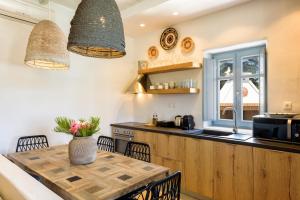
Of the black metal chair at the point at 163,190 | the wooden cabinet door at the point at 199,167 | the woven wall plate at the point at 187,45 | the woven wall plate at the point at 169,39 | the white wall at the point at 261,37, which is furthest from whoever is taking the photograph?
the woven wall plate at the point at 169,39

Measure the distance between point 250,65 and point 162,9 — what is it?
151 cm

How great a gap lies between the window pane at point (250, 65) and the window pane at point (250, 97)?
10cm

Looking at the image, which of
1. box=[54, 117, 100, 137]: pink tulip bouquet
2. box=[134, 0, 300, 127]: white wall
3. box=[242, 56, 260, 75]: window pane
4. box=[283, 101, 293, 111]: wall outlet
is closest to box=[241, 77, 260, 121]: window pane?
box=[242, 56, 260, 75]: window pane

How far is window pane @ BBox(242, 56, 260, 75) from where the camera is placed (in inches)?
114

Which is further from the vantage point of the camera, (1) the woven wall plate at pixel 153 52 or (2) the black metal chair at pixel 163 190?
(1) the woven wall plate at pixel 153 52

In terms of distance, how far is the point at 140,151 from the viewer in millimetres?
2396

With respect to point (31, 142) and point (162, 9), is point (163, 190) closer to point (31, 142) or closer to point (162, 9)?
point (31, 142)

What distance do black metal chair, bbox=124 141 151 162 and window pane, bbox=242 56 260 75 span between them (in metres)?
1.84

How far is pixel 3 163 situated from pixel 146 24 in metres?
2.91

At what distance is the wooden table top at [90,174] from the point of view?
1.41 m

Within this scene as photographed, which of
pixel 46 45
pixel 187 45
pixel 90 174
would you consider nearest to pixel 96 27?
pixel 46 45

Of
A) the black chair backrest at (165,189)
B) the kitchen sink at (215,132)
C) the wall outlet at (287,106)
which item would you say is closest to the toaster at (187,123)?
the kitchen sink at (215,132)

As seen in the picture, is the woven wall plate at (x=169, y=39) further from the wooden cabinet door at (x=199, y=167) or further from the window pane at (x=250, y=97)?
the wooden cabinet door at (x=199, y=167)

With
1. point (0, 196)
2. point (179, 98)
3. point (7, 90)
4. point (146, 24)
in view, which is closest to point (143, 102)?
point (179, 98)
